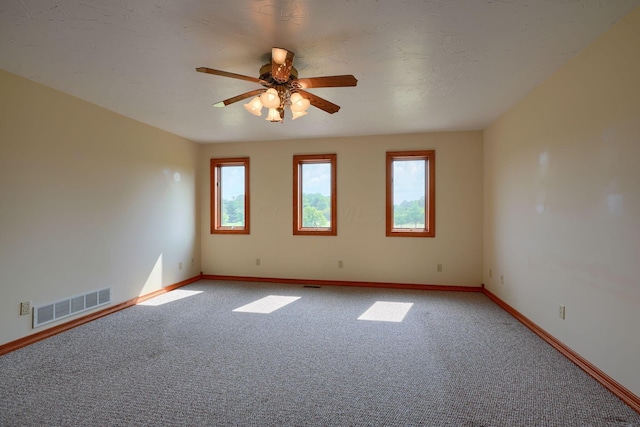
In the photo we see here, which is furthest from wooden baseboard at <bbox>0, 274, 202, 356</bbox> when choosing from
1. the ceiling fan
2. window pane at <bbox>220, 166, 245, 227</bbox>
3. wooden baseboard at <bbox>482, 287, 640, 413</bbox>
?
wooden baseboard at <bbox>482, 287, 640, 413</bbox>

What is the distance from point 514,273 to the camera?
3.67 meters

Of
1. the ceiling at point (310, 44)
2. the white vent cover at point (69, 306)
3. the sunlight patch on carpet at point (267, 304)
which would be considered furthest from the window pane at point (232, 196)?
the white vent cover at point (69, 306)

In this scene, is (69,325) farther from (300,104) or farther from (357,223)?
(357,223)

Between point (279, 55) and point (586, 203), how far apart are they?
101 inches

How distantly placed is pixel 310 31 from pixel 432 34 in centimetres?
85

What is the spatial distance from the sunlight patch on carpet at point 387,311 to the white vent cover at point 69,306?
120 inches

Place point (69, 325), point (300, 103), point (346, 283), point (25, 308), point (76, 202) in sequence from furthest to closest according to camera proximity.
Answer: point (346, 283) < point (76, 202) < point (69, 325) < point (25, 308) < point (300, 103)

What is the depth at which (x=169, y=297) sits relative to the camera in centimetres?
443

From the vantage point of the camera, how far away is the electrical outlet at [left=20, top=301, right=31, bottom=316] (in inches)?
111

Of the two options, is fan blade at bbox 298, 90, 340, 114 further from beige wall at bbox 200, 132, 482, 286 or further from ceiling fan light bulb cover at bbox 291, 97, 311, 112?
beige wall at bbox 200, 132, 482, 286

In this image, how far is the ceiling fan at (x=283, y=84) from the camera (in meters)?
2.15

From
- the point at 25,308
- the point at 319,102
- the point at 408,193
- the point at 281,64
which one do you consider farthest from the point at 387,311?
the point at 25,308

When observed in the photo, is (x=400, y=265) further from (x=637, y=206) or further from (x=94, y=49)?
(x=94, y=49)

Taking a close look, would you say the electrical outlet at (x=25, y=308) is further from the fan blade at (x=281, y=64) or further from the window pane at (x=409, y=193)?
the window pane at (x=409, y=193)
